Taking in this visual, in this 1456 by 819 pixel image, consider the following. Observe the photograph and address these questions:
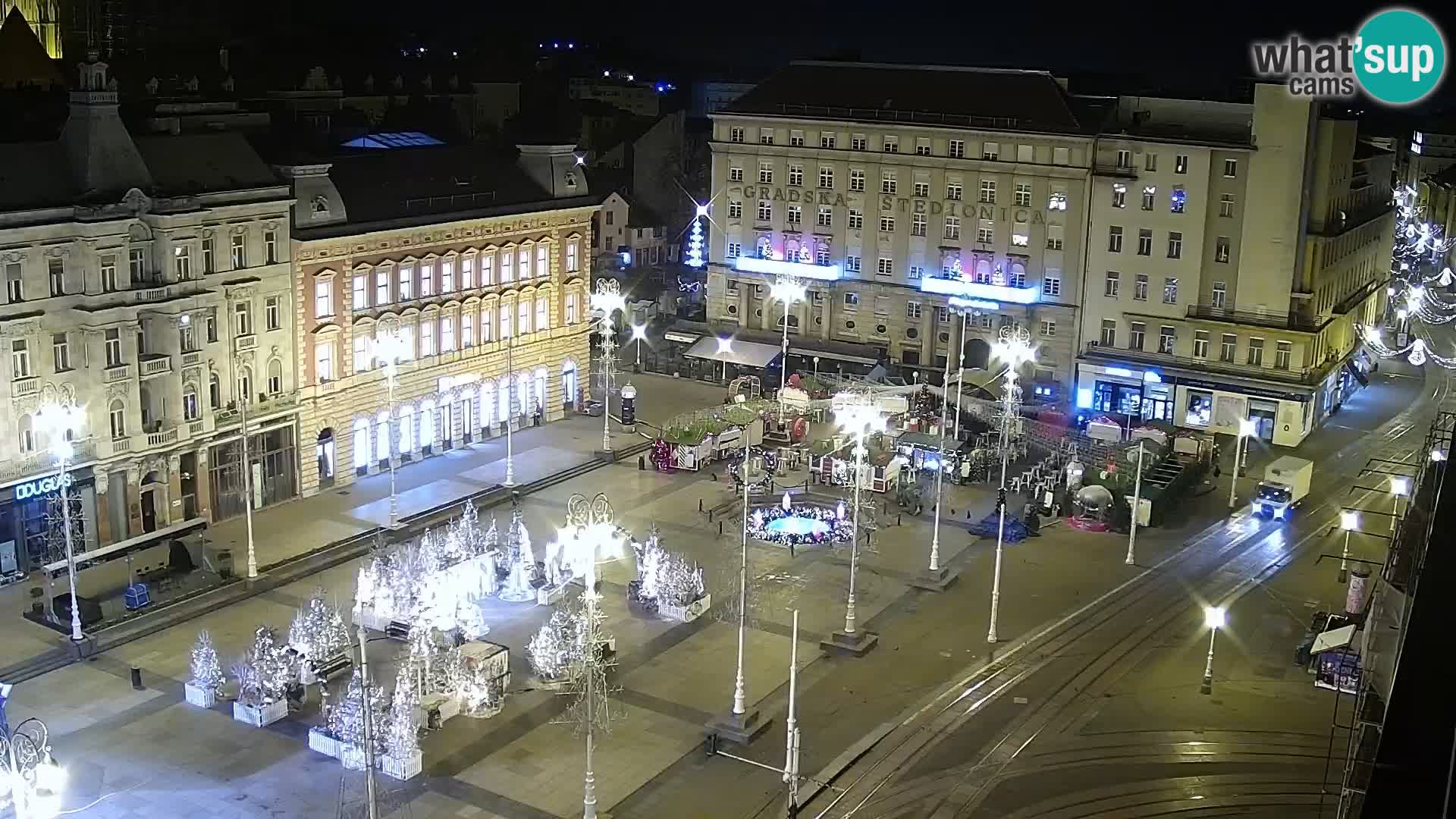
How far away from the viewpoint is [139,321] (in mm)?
56719

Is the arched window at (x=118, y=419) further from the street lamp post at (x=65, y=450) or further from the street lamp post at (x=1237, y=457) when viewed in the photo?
the street lamp post at (x=1237, y=457)

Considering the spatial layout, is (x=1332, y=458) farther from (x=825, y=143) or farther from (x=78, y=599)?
(x=78, y=599)

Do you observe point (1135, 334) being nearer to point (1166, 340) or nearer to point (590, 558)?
point (1166, 340)

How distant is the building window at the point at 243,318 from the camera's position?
60.4m

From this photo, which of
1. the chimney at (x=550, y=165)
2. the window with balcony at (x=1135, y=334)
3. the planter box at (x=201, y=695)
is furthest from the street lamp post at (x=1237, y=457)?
the planter box at (x=201, y=695)

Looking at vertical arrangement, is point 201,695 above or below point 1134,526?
below

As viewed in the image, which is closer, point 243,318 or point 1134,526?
point 1134,526

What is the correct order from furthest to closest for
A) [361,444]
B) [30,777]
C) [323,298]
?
[361,444]
[323,298]
[30,777]

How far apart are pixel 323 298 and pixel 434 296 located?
6974 millimetres

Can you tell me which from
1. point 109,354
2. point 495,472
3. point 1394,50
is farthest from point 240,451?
point 1394,50

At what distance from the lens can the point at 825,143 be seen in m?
88.7

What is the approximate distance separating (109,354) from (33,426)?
13.0 feet

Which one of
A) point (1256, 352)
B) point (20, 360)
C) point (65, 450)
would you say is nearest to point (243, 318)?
point (20, 360)

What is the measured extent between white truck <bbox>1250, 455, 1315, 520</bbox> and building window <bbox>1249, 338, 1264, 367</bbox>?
1035cm
